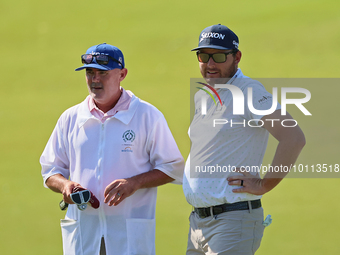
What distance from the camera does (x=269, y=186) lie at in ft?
8.84

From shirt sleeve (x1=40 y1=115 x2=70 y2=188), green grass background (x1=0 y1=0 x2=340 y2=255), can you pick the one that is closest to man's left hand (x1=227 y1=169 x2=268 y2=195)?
shirt sleeve (x1=40 y1=115 x2=70 y2=188)

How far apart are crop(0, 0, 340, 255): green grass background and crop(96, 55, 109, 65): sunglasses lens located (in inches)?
110

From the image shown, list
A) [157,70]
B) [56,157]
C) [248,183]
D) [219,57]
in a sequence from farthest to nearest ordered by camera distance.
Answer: [157,70]
[56,157]
[219,57]
[248,183]

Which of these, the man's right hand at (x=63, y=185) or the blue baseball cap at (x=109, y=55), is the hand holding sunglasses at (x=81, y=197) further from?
the blue baseball cap at (x=109, y=55)

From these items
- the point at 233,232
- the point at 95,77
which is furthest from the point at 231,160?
the point at 95,77

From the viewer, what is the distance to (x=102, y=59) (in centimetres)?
310

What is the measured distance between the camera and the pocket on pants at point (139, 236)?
3037 mm

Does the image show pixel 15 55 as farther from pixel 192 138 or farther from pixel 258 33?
pixel 192 138

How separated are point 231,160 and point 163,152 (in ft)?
1.81

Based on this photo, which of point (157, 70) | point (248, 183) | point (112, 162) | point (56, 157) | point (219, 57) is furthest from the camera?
point (157, 70)

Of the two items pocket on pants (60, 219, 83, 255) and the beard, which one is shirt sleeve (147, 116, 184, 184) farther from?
pocket on pants (60, 219, 83, 255)

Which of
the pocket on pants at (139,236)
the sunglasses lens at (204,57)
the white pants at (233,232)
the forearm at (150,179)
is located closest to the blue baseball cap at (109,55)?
the sunglasses lens at (204,57)

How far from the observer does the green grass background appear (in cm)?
586

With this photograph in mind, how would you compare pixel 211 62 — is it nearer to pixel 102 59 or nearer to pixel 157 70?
pixel 102 59
